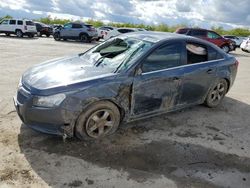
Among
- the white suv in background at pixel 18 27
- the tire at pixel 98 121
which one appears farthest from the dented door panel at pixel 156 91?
the white suv in background at pixel 18 27

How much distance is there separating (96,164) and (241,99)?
4667mm

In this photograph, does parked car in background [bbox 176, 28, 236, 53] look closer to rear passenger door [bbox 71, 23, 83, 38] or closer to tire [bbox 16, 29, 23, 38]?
rear passenger door [bbox 71, 23, 83, 38]

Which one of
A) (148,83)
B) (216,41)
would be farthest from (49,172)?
(216,41)

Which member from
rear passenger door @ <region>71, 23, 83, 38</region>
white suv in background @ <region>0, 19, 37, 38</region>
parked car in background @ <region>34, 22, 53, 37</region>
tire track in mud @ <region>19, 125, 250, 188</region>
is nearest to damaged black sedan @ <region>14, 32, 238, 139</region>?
tire track in mud @ <region>19, 125, 250, 188</region>

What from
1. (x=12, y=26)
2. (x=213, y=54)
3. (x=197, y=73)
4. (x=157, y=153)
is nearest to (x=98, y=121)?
(x=157, y=153)

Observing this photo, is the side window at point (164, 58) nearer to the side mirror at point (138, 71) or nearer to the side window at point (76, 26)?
the side mirror at point (138, 71)

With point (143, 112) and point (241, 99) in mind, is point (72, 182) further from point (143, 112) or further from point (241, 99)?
point (241, 99)

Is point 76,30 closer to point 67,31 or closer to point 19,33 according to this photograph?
point 67,31

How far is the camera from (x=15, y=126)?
4910 millimetres

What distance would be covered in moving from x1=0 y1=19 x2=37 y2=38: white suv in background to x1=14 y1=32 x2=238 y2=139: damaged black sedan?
916 inches

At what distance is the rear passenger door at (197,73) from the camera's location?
215 inches

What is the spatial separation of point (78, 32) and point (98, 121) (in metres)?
22.3

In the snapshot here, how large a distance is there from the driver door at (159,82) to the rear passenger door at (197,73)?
0.18 meters

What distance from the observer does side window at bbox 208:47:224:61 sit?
6.05 meters
